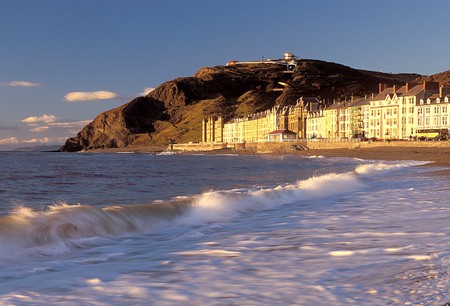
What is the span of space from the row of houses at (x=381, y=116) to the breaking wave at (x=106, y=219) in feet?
280

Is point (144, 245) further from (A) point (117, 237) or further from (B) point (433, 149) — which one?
(B) point (433, 149)

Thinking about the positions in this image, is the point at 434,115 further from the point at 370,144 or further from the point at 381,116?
the point at 370,144

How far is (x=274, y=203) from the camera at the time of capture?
59.0 ft

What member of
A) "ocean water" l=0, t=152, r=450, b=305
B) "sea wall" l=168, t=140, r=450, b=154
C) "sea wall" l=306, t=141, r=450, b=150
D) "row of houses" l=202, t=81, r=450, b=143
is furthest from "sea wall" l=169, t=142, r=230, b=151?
"ocean water" l=0, t=152, r=450, b=305

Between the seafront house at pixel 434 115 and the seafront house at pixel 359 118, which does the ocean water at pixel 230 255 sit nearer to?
the seafront house at pixel 434 115

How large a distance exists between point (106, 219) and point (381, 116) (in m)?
106

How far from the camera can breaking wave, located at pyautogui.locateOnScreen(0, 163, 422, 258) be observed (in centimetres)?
1018

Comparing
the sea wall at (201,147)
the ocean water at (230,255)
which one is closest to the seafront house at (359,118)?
the sea wall at (201,147)

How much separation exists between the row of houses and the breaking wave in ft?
280

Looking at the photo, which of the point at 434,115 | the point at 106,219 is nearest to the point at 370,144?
the point at 434,115

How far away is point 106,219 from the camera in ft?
41.7

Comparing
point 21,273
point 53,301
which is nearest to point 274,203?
point 21,273

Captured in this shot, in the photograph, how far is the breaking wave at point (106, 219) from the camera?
10.2 meters

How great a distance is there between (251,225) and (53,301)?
7.11 metres
